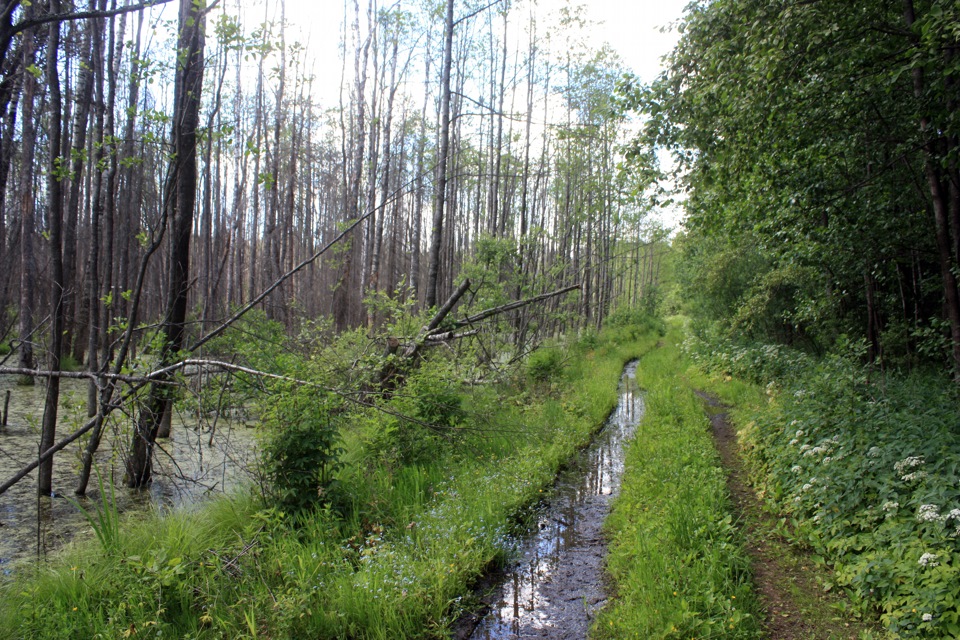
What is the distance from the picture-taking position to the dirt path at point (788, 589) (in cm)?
345

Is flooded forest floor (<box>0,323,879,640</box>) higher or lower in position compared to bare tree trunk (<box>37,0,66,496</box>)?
lower

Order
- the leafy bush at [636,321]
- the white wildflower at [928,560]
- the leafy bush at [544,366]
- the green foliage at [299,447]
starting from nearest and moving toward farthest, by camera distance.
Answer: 1. the white wildflower at [928,560]
2. the green foliage at [299,447]
3. the leafy bush at [544,366]
4. the leafy bush at [636,321]

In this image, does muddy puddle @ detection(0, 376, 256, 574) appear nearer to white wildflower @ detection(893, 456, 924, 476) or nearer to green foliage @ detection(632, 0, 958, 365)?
white wildflower @ detection(893, 456, 924, 476)

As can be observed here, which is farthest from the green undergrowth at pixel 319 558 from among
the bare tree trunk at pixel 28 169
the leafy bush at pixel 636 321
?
the leafy bush at pixel 636 321

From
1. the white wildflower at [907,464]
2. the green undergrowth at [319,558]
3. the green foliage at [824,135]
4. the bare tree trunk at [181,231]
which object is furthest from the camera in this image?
the green foliage at [824,135]

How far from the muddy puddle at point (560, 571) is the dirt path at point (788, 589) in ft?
4.20

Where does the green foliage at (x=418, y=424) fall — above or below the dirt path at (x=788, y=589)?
above

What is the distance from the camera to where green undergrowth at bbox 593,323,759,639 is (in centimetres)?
350

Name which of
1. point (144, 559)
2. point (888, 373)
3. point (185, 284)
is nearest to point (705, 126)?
point (888, 373)

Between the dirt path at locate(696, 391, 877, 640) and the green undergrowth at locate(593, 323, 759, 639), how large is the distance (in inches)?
6.0

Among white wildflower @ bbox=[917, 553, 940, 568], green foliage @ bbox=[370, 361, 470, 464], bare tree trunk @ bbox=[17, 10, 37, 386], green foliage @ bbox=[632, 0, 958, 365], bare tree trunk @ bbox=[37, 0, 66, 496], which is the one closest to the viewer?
white wildflower @ bbox=[917, 553, 940, 568]

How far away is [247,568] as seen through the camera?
3816mm

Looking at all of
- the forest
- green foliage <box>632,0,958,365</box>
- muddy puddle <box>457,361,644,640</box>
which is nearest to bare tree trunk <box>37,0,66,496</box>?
the forest

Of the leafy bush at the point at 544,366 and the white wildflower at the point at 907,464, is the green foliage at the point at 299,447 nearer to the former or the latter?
the white wildflower at the point at 907,464
